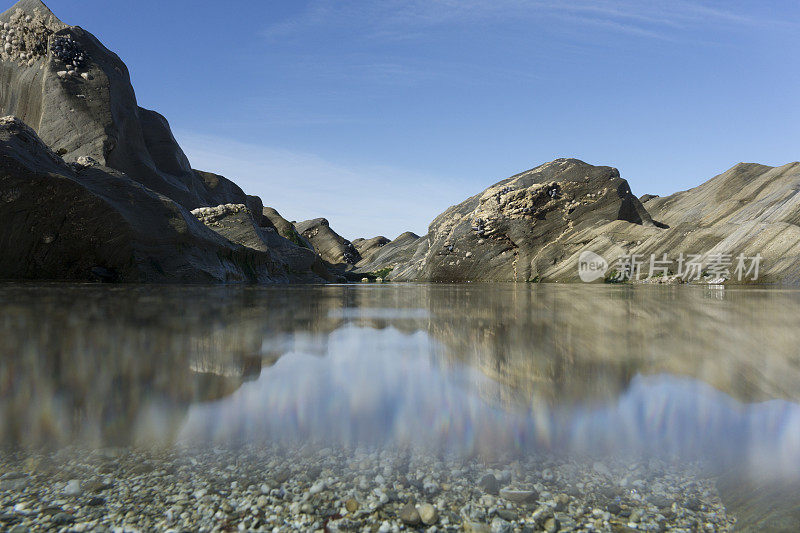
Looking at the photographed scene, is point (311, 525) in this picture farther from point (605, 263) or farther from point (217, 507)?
point (605, 263)

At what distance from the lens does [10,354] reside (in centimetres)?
409

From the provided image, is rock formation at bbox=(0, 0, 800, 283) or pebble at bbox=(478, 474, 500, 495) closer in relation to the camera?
pebble at bbox=(478, 474, 500, 495)

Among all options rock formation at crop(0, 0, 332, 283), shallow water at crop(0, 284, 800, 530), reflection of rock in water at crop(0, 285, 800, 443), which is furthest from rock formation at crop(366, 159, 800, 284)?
shallow water at crop(0, 284, 800, 530)

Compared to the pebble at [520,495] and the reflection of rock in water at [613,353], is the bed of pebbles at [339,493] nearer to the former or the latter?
the pebble at [520,495]

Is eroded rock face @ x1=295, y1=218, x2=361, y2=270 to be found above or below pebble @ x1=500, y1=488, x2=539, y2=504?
above

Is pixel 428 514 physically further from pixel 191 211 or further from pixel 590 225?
pixel 590 225

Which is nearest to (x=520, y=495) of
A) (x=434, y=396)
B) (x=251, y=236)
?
(x=434, y=396)

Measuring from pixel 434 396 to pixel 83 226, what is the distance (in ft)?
86.5

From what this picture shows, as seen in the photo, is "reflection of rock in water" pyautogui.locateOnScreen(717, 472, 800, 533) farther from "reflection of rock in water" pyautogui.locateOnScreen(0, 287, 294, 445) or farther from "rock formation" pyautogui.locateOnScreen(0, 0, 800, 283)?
"rock formation" pyautogui.locateOnScreen(0, 0, 800, 283)

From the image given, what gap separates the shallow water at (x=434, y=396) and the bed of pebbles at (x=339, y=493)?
11cm

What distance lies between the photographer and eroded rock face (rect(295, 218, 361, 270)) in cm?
10988

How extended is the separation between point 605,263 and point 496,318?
41.9 meters

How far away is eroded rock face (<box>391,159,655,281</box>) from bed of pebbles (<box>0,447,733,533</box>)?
174ft

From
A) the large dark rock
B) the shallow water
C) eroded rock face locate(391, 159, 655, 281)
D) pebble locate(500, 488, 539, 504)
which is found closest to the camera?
pebble locate(500, 488, 539, 504)
